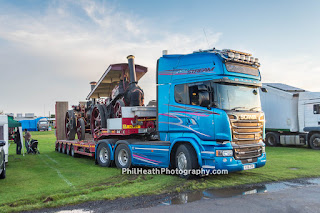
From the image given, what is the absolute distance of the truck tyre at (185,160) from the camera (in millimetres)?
8047

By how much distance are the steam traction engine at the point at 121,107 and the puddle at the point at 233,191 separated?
3932mm

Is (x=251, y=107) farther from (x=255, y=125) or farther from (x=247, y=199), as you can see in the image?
(x=247, y=199)

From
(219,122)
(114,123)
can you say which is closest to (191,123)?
(219,122)

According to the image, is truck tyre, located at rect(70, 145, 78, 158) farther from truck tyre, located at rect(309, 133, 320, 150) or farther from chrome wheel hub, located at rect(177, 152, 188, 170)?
truck tyre, located at rect(309, 133, 320, 150)

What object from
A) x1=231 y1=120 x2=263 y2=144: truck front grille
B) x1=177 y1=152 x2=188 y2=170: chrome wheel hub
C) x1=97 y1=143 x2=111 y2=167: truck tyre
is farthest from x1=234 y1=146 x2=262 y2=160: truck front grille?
x1=97 y1=143 x2=111 y2=167: truck tyre

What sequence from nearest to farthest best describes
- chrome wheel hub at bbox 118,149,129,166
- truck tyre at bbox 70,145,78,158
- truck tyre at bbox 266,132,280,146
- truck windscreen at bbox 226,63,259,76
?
truck windscreen at bbox 226,63,259,76 → chrome wheel hub at bbox 118,149,129,166 → truck tyre at bbox 70,145,78,158 → truck tyre at bbox 266,132,280,146

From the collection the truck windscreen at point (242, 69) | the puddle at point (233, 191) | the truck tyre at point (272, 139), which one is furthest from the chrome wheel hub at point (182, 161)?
the truck tyre at point (272, 139)

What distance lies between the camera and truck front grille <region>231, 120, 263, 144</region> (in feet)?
25.7

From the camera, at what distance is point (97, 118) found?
13344 mm

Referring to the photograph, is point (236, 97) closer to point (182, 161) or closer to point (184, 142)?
point (184, 142)

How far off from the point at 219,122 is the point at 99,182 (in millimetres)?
3619

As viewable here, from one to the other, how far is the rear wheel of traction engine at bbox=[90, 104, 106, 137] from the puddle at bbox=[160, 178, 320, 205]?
21.8 ft

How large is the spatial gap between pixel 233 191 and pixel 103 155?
602 centimetres

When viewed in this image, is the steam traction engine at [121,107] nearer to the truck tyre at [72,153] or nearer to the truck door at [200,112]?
the truck tyre at [72,153]
